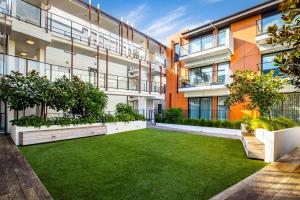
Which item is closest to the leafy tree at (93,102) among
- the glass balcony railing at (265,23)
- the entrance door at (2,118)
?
the entrance door at (2,118)

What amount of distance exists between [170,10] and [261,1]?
6545mm

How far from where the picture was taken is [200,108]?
1614 centimetres

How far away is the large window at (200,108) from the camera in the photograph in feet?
50.8

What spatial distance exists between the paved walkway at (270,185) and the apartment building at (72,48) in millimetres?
11542

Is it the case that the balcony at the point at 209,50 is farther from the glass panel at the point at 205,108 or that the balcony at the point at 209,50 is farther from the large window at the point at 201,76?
the glass panel at the point at 205,108

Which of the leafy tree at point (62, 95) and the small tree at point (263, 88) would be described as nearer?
the small tree at point (263, 88)

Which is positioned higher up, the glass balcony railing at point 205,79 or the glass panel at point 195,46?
the glass panel at point 195,46

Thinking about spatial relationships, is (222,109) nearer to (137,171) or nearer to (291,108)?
(291,108)

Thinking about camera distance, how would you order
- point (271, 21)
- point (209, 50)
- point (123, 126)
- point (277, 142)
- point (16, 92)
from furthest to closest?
point (209, 50), point (123, 126), point (271, 21), point (16, 92), point (277, 142)

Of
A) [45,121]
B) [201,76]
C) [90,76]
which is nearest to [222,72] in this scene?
[201,76]

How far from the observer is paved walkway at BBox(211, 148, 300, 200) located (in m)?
3.54

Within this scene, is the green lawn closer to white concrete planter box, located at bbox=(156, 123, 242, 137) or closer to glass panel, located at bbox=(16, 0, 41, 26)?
white concrete planter box, located at bbox=(156, 123, 242, 137)

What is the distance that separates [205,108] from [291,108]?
6.09m

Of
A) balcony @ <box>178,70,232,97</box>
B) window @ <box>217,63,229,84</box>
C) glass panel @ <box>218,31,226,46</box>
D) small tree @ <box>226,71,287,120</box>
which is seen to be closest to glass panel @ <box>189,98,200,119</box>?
balcony @ <box>178,70,232,97</box>
